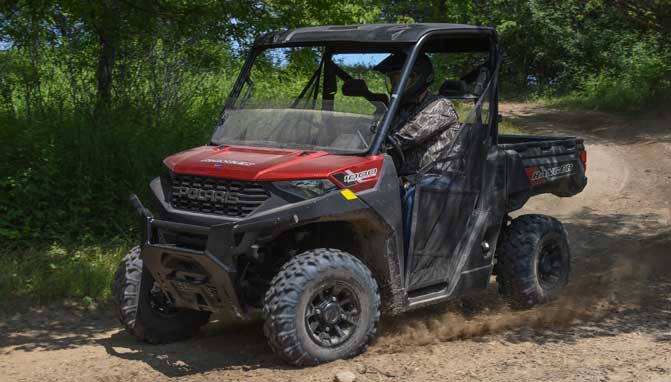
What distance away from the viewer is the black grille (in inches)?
207

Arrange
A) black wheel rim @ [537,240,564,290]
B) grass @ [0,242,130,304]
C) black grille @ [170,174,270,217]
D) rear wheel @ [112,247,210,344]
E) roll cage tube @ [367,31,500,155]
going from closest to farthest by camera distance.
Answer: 1. black grille @ [170,174,270,217]
2. roll cage tube @ [367,31,500,155]
3. rear wheel @ [112,247,210,344]
4. black wheel rim @ [537,240,564,290]
5. grass @ [0,242,130,304]

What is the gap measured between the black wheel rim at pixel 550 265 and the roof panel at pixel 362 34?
1918mm

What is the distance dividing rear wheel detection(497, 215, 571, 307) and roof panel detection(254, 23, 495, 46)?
1643mm

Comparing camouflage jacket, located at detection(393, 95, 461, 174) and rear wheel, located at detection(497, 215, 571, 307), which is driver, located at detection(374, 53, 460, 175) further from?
rear wheel, located at detection(497, 215, 571, 307)

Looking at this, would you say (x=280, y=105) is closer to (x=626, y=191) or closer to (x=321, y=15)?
(x=321, y=15)

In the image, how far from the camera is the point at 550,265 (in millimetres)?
7277

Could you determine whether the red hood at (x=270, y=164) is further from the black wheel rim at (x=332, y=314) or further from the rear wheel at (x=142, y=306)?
the rear wheel at (x=142, y=306)

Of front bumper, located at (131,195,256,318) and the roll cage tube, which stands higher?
the roll cage tube

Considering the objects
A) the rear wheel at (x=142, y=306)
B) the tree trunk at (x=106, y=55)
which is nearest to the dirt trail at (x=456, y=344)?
the rear wheel at (x=142, y=306)

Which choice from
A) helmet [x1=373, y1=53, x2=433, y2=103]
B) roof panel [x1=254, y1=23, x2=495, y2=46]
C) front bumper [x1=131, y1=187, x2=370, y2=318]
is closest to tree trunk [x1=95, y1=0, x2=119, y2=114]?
roof panel [x1=254, y1=23, x2=495, y2=46]

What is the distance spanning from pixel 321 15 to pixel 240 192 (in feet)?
15.5

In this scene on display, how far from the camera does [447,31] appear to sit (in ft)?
20.2

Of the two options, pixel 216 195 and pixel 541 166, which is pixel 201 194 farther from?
pixel 541 166

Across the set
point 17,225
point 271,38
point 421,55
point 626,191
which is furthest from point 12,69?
point 626,191
